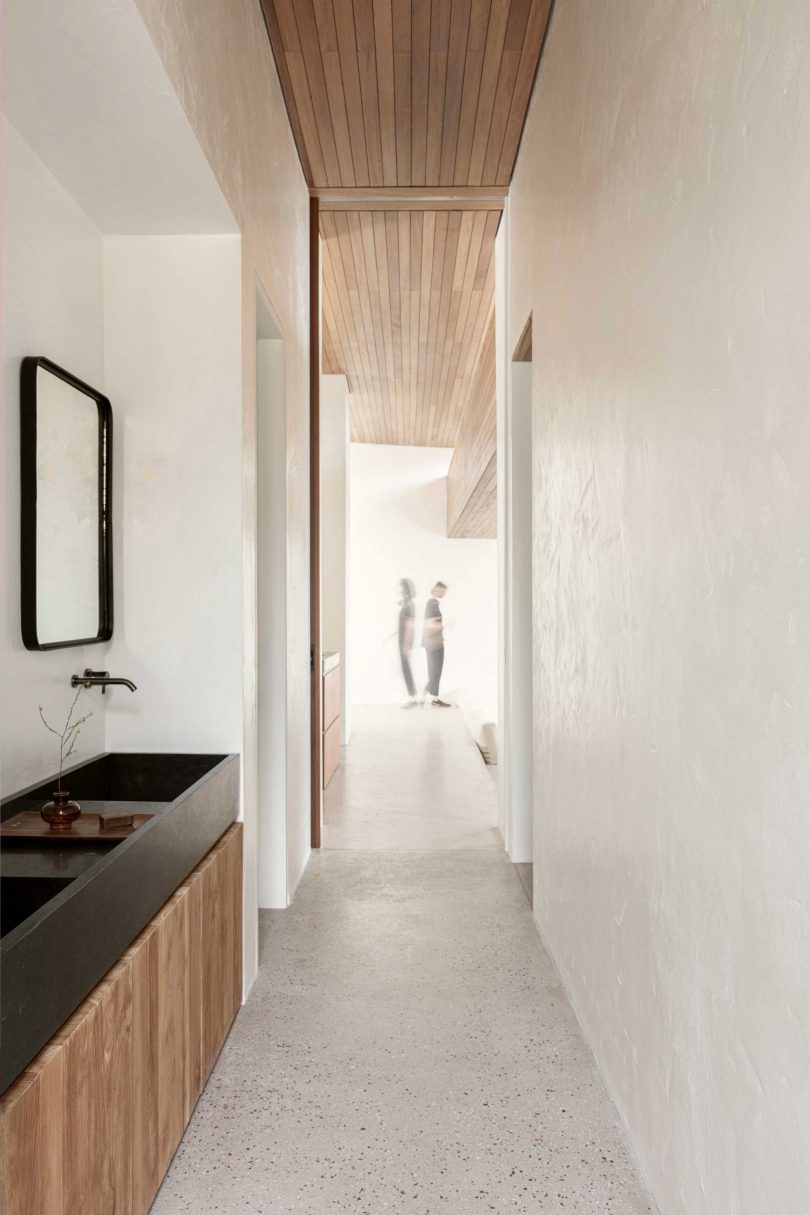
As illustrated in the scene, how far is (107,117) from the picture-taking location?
1.96 m

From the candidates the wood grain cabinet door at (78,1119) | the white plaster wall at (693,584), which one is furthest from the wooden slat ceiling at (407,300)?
the wood grain cabinet door at (78,1119)

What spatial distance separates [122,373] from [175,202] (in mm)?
498

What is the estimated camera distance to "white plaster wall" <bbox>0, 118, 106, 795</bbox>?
2.00 m

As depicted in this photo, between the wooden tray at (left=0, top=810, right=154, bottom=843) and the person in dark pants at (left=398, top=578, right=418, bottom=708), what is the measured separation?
977 cm

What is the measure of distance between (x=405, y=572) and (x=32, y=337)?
9.82 metres

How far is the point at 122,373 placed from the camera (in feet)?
8.50

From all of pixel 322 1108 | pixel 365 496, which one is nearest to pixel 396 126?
pixel 322 1108

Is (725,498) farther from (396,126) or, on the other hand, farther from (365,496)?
(365,496)

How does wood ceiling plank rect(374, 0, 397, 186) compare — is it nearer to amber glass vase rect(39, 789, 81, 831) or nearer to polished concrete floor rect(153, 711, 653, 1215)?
amber glass vase rect(39, 789, 81, 831)

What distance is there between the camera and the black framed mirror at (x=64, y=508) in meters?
2.06

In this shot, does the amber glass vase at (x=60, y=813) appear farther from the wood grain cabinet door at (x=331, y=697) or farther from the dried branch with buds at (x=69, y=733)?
the wood grain cabinet door at (x=331, y=697)

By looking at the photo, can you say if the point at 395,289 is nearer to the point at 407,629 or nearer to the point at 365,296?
the point at 365,296

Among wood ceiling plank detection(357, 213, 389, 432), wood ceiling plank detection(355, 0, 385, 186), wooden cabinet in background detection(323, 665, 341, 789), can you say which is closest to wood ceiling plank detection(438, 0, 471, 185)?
wood ceiling plank detection(355, 0, 385, 186)

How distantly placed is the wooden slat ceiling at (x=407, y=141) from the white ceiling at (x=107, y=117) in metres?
1.11
